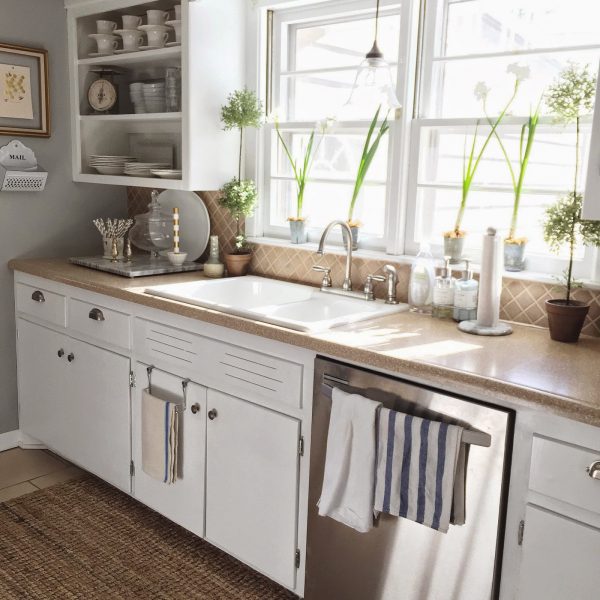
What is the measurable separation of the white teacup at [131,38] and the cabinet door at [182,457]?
4.80ft

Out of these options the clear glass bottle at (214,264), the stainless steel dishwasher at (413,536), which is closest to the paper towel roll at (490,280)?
the stainless steel dishwasher at (413,536)

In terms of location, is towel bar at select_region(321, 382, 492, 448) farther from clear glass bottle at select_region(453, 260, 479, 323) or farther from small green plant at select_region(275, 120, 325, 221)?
small green plant at select_region(275, 120, 325, 221)

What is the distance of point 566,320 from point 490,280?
0.80ft

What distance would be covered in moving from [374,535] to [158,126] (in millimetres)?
2274

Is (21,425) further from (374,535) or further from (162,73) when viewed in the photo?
(374,535)

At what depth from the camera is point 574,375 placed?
5.68 ft

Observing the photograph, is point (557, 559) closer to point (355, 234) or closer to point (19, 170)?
point (355, 234)

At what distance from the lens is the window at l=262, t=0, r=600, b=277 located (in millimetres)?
2293

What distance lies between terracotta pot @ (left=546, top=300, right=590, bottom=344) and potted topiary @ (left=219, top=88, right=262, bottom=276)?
1391mm


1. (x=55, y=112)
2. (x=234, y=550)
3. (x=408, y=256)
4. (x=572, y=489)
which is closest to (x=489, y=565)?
(x=572, y=489)

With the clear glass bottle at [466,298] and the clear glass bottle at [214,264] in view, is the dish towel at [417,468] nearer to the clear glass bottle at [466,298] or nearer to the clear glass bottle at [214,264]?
the clear glass bottle at [466,298]

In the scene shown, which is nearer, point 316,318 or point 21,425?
point 316,318

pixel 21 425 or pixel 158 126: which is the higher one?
pixel 158 126

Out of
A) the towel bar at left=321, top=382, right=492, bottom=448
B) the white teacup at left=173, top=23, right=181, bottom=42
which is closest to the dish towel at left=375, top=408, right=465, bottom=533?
the towel bar at left=321, top=382, right=492, bottom=448
